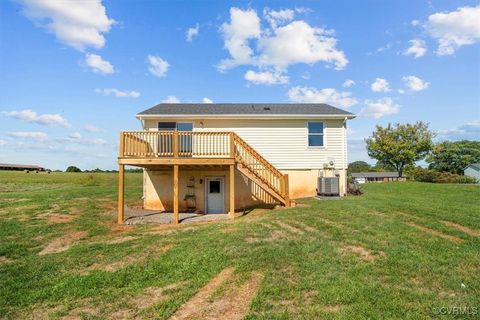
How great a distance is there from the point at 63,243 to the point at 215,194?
7186 millimetres

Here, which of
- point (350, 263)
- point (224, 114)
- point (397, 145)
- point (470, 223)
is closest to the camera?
point (350, 263)

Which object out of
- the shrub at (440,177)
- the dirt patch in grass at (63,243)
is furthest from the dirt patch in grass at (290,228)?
the shrub at (440,177)

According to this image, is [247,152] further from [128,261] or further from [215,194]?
[128,261]

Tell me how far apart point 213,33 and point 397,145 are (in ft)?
99.2

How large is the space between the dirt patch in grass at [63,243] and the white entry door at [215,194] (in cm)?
602

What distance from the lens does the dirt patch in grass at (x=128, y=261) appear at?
6.32 metres

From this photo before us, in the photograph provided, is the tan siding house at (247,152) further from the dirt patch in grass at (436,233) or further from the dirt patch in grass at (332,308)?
the dirt patch in grass at (332,308)

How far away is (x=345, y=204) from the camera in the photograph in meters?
11.9

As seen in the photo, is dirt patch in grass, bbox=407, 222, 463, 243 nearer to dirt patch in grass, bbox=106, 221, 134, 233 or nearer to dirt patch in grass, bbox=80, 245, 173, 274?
dirt patch in grass, bbox=80, 245, 173, 274

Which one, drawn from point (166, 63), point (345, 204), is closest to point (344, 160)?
point (345, 204)

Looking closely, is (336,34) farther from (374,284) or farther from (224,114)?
(374,284)

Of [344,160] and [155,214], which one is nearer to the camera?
[155,214]

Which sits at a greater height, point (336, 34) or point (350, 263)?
point (336, 34)

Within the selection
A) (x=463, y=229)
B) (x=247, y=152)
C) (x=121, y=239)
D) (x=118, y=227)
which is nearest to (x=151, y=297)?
(x=121, y=239)
